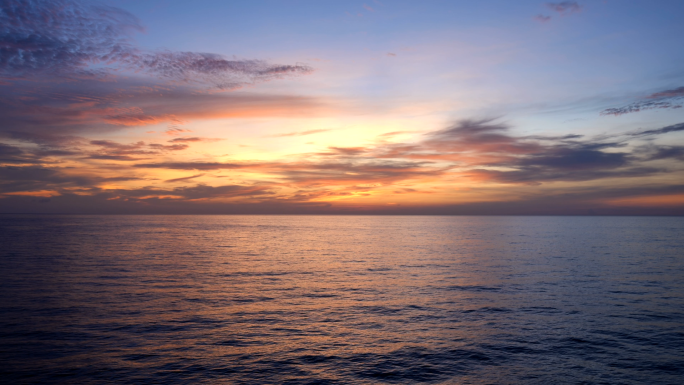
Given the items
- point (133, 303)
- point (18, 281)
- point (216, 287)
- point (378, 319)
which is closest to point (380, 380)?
point (378, 319)

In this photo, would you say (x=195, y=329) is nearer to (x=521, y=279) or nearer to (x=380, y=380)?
(x=380, y=380)

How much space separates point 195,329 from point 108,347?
514 centimetres

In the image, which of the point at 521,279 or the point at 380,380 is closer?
the point at 380,380

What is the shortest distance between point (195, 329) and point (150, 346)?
367cm

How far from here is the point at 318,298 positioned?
35.8 metres

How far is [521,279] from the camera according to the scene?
46062 millimetres

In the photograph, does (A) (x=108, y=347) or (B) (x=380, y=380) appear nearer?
(B) (x=380, y=380)

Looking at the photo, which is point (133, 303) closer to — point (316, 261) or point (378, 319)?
point (378, 319)

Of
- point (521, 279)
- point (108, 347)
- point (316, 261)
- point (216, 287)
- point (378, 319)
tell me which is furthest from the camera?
point (316, 261)

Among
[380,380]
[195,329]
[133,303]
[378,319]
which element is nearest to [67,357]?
[195,329]

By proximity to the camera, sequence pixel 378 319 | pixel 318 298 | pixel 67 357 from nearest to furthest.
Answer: pixel 67 357
pixel 378 319
pixel 318 298

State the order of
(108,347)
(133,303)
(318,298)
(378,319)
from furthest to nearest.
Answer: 1. (318,298)
2. (133,303)
3. (378,319)
4. (108,347)

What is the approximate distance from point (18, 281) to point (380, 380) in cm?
4207

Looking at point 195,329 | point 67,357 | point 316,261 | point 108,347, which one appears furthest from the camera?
point 316,261
